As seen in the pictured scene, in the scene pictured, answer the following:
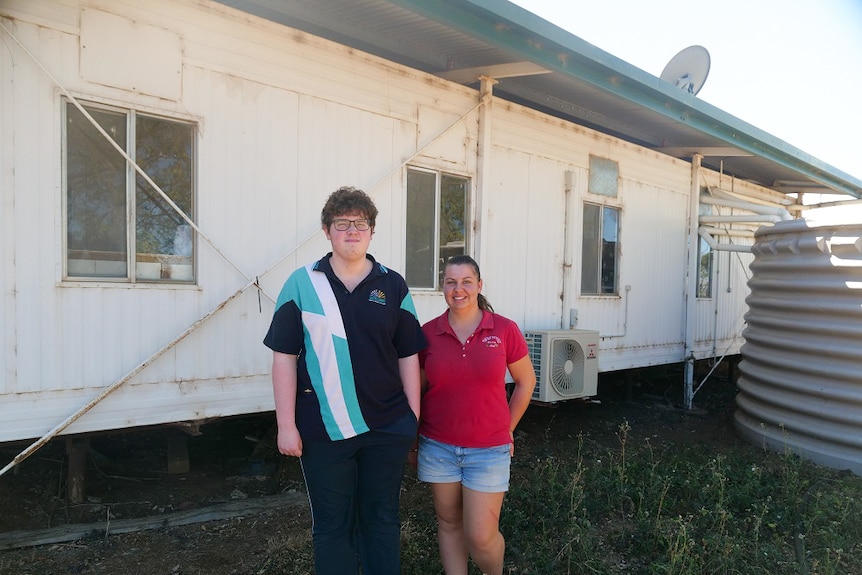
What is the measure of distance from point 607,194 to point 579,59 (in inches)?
87.0

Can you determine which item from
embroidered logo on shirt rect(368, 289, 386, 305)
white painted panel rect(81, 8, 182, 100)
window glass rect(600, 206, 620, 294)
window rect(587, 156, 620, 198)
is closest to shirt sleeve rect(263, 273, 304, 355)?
embroidered logo on shirt rect(368, 289, 386, 305)

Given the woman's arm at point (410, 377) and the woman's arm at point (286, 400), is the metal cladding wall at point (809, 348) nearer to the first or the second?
the woman's arm at point (410, 377)

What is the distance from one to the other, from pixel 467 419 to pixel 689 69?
7.37 meters

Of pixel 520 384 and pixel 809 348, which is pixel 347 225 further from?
pixel 809 348

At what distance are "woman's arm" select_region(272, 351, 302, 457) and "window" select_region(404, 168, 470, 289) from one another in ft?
9.44

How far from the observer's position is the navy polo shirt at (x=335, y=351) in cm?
244

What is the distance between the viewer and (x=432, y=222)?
543 cm

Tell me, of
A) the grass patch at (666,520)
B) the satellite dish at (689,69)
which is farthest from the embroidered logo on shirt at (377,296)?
the satellite dish at (689,69)

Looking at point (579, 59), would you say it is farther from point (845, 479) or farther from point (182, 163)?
point (845, 479)

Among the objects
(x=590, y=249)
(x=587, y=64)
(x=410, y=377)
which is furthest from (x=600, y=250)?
(x=410, y=377)

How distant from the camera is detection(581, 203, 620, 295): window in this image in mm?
7016

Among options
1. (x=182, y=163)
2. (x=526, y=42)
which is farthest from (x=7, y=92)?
(x=526, y=42)

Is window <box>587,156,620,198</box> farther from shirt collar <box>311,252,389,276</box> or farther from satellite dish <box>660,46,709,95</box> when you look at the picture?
shirt collar <box>311,252,389,276</box>

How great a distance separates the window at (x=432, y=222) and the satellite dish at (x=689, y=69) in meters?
4.24
